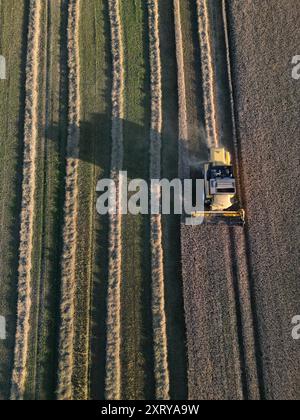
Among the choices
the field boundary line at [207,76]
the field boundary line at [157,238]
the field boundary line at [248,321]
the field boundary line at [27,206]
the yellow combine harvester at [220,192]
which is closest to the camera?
the field boundary line at [248,321]

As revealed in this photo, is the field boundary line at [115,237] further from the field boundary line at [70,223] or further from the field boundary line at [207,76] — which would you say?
the field boundary line at [207,76]

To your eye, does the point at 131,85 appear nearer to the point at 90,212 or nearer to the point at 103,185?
the point at 103,185

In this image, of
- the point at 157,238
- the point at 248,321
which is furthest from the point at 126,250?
the point at 248,321

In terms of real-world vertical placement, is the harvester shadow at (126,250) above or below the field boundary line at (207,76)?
below

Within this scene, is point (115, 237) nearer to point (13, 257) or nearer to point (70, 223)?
point (70, 223)

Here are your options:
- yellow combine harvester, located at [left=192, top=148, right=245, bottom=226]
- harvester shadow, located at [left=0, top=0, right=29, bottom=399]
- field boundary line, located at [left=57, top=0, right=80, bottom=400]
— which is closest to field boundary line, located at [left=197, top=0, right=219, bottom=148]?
yellow combine harvester, located at [left=192, top=148, right=245, bottom=226]

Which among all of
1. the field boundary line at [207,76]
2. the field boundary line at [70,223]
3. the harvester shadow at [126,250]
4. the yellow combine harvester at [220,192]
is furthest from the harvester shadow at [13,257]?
the field boundary line at [207,76]

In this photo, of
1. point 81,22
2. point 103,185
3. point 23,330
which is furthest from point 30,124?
point 23,330

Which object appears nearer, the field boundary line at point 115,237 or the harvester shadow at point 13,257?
the field boundary line at point 115,237
